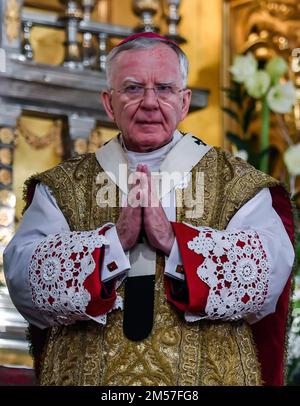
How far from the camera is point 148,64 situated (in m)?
4.28

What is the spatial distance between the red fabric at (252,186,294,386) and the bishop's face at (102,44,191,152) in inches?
17.2

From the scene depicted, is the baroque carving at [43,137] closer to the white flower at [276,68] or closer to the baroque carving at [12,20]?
the baroque carving at [12,20]

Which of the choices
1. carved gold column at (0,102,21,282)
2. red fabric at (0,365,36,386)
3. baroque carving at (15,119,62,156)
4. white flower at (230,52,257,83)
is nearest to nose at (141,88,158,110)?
red fabric at (0,365,36,386)

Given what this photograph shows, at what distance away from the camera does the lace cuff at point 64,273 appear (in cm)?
409

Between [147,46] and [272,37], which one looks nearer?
[147,46]

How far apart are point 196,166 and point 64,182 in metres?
0.42

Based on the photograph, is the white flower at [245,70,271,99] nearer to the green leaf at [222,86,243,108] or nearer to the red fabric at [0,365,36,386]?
the green leaf at [222,86,243,108]

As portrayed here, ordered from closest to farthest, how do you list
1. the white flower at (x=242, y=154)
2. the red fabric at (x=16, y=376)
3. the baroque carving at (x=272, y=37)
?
1. the red fabric at (x=16, y=376)
2. the white flower at (x=242, y=154)
3. the baroque carving at (x=272, y=37)

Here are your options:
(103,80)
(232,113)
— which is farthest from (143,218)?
(232,113)

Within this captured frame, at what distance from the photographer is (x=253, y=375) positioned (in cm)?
429

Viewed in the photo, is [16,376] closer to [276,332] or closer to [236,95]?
[276,332]

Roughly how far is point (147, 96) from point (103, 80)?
120 inches

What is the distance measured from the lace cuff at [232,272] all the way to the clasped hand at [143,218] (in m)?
0.09

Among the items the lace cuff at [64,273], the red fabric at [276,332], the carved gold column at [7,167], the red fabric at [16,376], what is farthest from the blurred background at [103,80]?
the lace cuff at [64,273]
